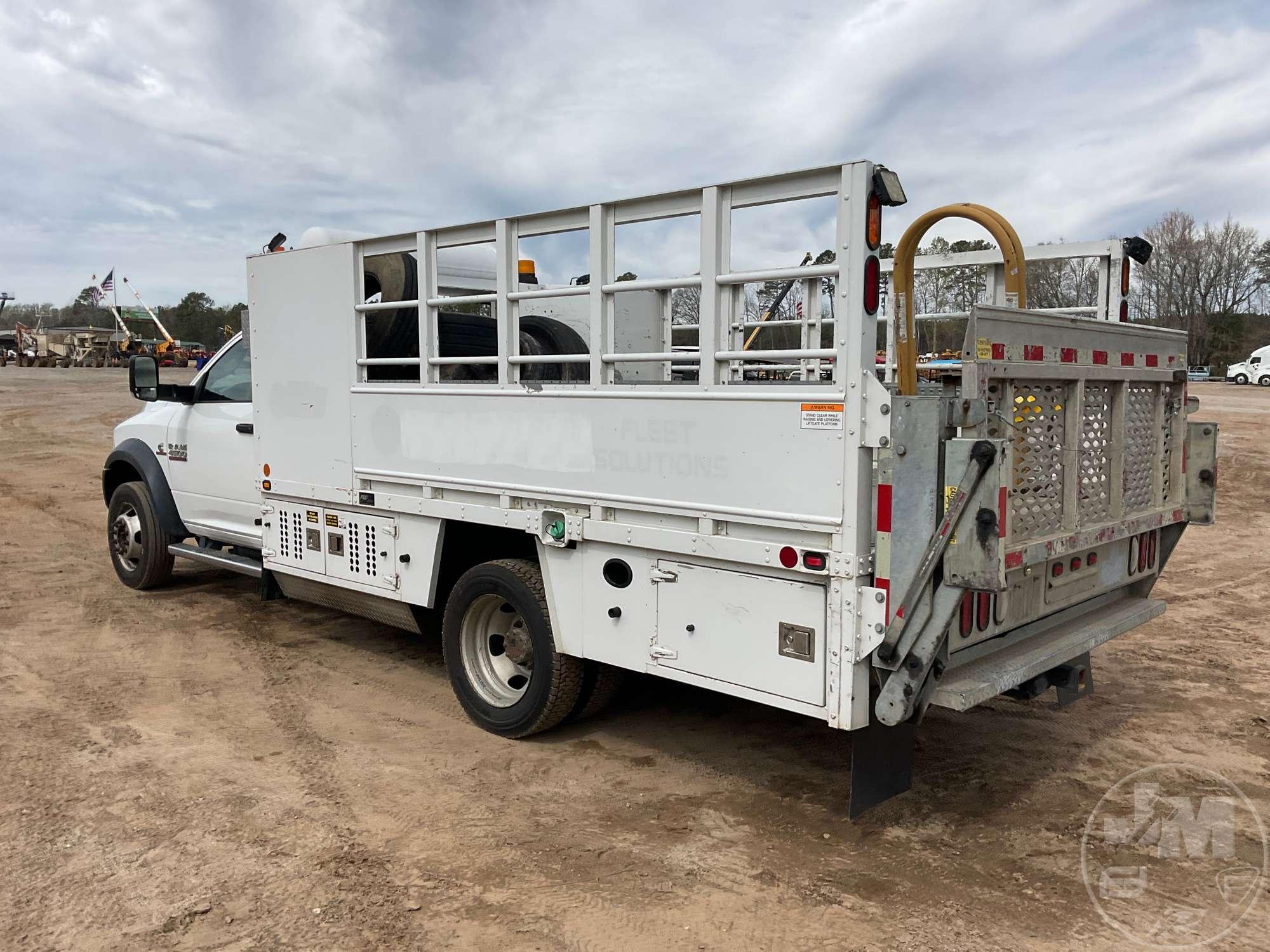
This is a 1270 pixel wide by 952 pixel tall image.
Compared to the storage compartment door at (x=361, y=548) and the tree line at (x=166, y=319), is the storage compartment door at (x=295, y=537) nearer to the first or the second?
the storage compartment door at (x=361, y=548)

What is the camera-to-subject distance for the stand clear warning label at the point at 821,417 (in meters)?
3.40

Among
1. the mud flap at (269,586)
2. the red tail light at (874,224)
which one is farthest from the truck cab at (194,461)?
the red tail light at (874,224)

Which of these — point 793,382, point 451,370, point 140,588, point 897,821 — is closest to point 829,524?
point 793,382

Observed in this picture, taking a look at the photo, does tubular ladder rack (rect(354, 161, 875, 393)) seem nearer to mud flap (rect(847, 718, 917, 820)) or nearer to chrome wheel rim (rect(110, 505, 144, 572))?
mud flap (rect(847, 718, 917, 820))

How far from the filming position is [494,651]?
5031mm

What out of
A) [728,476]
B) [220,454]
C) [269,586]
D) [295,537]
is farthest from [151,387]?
[728,476]

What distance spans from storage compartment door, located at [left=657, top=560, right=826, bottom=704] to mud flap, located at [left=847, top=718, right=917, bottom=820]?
0.31m

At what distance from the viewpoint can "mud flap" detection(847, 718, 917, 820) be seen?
3.71 meters

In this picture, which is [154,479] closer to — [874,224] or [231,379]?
[231,379]

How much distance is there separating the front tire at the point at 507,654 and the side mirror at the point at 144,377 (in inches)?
132

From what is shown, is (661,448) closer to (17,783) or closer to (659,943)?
(659,943)

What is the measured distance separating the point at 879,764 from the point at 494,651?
6.77 feet

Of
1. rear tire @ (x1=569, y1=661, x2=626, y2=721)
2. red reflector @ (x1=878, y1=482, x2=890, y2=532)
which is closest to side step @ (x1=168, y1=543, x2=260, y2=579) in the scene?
rear tire @ (x1=569, y1=661, x2=626, y2=721)

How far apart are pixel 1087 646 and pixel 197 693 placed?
4.55m
